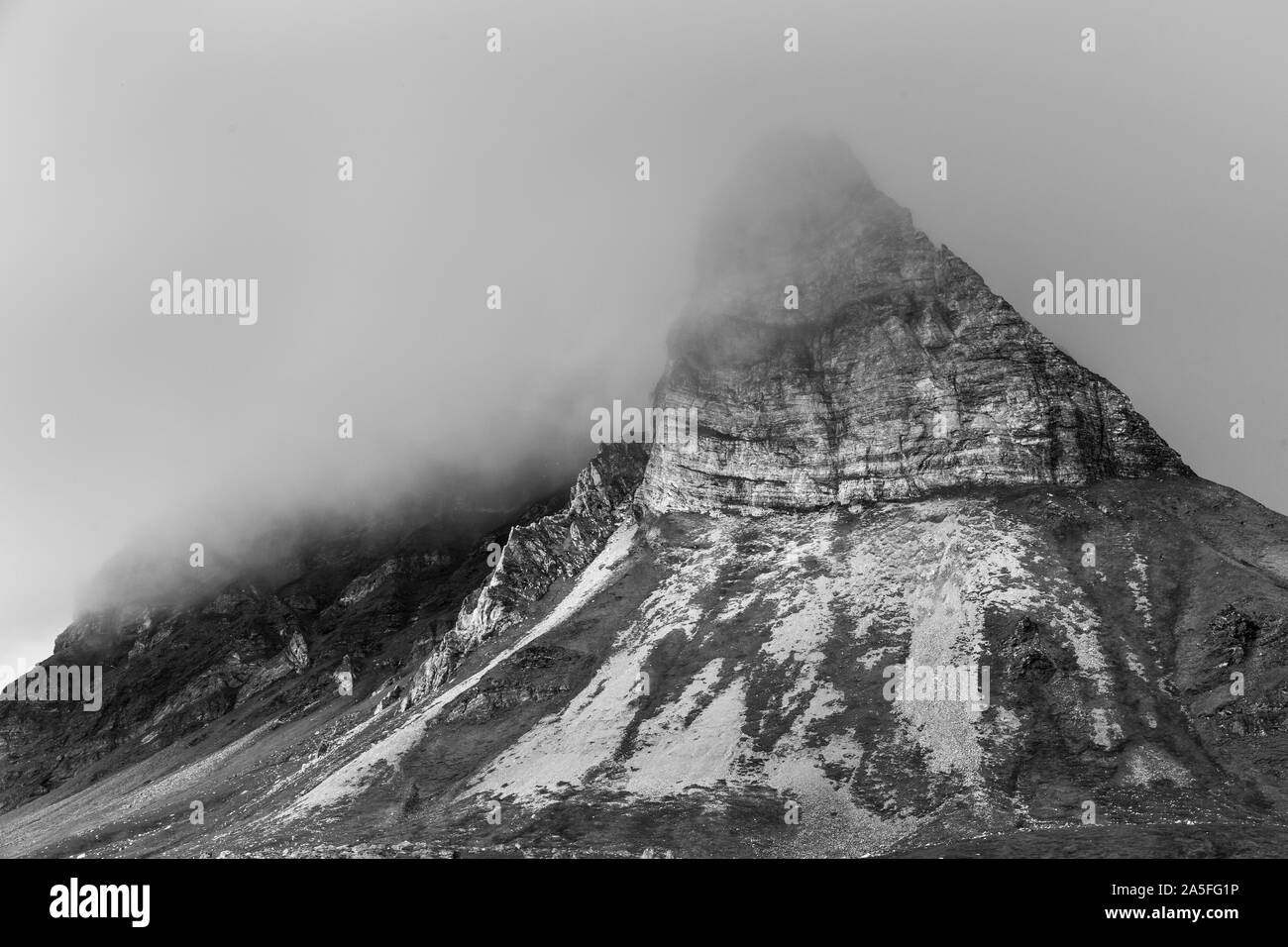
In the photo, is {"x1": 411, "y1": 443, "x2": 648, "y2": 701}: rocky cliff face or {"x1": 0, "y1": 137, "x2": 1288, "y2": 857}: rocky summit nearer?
{"x1": 0, "y1": 137, "x2": 1288, "y2": 857}: rocky summit

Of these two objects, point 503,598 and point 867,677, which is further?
point 503,598

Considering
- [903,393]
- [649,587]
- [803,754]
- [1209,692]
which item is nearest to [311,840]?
[803,754]

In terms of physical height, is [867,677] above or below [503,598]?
below

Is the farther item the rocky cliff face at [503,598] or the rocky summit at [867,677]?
the rocky cliff face at [503,598]
